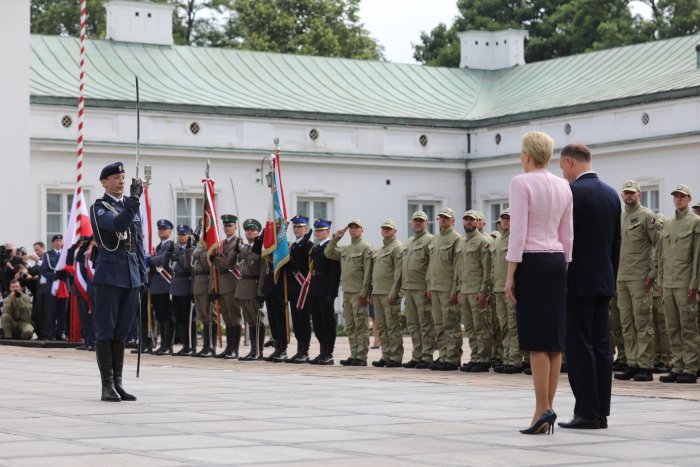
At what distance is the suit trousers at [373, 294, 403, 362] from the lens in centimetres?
1864

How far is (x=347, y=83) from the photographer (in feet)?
129

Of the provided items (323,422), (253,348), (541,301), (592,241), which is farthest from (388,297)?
(541,301)

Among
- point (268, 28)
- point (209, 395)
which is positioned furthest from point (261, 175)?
point (209, 395)

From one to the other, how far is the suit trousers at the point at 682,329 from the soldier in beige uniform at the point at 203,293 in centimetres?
748

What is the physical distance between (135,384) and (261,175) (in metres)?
21.5

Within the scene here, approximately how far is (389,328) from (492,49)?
25.6 metres

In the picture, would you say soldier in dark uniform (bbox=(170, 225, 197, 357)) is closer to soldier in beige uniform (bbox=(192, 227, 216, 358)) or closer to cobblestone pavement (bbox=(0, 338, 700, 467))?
soldier in beige uniform (bbox=(192, 227, 216, 358))

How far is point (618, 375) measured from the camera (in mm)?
15812

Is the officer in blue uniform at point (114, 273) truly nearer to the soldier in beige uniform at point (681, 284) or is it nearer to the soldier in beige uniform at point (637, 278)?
the soldier in beige uniform at point (637, 278)

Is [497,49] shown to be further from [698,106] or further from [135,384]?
[135,384]

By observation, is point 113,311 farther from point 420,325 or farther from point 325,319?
point 325,319

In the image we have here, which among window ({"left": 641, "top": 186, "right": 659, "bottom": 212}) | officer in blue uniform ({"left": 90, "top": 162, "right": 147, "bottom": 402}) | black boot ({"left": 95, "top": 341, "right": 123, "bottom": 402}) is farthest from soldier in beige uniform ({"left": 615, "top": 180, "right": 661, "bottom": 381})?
window ({"left": 641, "top": 186, "right": 659, "bottom": 212})

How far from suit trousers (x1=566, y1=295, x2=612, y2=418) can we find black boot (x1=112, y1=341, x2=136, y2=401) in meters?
3.93

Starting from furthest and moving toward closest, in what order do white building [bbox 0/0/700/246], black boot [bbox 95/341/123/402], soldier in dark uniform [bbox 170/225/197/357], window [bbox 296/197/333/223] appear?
window [bbox 296/197/333/223], white building [bbox 0/0/700/246], soldier in dark uniform [bbox 170/225/197/357], black boot [bbox 95/341/123/402]
